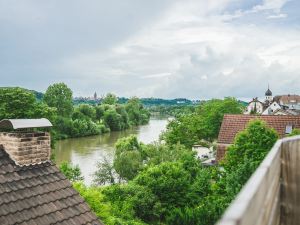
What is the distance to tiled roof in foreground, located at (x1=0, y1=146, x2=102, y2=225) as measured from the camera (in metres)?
5.46

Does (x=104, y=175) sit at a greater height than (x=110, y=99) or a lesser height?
lesser

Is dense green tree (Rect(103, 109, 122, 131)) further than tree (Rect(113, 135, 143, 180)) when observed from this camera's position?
Yes

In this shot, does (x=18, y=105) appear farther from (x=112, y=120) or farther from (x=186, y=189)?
(x=112, y=120)

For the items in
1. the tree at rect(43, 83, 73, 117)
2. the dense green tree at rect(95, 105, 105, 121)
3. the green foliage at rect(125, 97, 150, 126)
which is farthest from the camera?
the green foliage at rect(125, 97, 150, 126)

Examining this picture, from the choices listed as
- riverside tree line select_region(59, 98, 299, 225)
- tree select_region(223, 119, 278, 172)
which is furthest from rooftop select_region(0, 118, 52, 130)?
tree select_region(223, 119, 278, 172)

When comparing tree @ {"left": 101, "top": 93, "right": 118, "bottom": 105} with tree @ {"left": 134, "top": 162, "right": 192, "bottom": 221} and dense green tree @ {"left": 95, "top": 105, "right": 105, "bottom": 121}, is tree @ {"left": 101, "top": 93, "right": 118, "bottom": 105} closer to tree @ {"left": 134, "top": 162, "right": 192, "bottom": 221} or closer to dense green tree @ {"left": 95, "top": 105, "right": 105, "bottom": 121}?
dense green tree @ {"left": 95, "top": 105, "right": 105, "bottom": 121}

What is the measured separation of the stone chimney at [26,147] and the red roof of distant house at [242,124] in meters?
18.6

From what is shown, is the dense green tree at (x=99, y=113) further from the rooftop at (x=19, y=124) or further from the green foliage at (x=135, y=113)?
the rooftop at (x=19, y=124)

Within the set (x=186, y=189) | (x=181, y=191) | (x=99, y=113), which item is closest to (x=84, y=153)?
(x=186, y=189)

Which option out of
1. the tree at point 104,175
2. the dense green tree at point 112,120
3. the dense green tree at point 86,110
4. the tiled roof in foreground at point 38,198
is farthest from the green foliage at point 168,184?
the dense green tree at point 112,120

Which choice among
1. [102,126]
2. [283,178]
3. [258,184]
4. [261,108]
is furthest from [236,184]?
[261,108]

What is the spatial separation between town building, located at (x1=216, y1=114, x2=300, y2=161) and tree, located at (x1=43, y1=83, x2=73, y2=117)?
33766 millimetres

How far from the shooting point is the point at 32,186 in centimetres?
614

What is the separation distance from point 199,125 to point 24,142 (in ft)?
128
